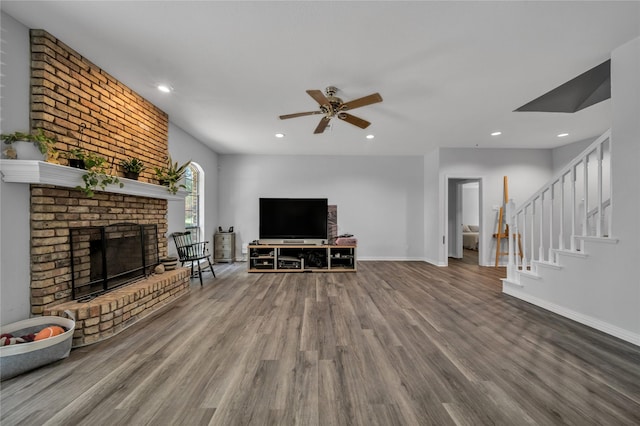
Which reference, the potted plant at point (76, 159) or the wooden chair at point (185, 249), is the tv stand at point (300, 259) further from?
the potted plant at point (76, 159)

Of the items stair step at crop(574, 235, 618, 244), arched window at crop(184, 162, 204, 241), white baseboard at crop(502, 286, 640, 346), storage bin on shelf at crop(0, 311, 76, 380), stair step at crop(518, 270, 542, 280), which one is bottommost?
white baseboard at crop(502, 286, 640, 346)

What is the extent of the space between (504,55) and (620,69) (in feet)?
3.27

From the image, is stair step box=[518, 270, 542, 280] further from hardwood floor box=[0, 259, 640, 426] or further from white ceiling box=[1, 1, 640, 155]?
white ceiling box=[1, 1, 640, 155]

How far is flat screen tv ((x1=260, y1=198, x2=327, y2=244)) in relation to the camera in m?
4.79

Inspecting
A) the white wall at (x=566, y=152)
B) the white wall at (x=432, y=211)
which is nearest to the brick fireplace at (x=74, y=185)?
the white wall at (x=432, y=211)

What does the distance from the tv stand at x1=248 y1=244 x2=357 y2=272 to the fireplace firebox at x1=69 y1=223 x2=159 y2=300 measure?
1845 millimetres

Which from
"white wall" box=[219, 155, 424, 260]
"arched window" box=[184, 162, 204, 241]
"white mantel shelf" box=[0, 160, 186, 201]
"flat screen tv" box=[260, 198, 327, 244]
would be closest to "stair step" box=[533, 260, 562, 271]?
"white wall" box=[219, 155, 424, 260]

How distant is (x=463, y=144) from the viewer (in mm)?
4930

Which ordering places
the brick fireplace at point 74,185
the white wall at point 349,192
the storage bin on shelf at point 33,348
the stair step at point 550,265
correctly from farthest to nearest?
the white wall at point 349,192, the stair step at point 550,265, the brick fireplace at point 74,185, the storage bin on shelf at point 33,348

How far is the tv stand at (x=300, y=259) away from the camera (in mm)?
4605

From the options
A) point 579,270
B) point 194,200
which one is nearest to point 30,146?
point 194,200

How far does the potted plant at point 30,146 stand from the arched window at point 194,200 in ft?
8.20

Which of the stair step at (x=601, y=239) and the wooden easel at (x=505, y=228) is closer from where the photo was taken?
the stair step at (x=601, y=239)

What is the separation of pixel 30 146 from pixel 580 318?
506 centimetres
